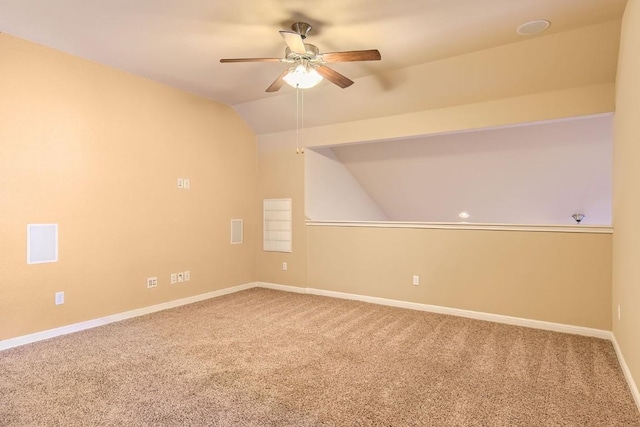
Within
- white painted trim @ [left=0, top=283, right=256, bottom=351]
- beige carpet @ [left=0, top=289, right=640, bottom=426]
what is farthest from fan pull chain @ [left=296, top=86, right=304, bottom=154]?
beige carpet @ [left=0, top=289, right=640, bottom=426]

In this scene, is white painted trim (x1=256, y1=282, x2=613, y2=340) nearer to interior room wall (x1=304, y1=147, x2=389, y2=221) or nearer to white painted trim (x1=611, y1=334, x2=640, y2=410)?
white painted trim (x1=611, y1=334, x2=640, y2=410)

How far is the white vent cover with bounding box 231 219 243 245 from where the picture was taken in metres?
5.38

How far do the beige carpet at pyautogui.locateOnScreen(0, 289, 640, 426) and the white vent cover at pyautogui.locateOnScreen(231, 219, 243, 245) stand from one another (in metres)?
1.64

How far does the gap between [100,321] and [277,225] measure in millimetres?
2644

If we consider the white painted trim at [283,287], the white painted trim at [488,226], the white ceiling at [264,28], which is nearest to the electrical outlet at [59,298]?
the white ceiling at [264,28]

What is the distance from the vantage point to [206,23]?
2.94 metres

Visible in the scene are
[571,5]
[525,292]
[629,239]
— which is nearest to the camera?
[629,239]

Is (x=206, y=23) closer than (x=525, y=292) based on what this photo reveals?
Yes

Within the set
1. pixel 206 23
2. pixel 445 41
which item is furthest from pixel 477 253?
pixel 206 23

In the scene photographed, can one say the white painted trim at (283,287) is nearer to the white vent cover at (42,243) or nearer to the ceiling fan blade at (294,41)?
the white vent cover at (42,243)

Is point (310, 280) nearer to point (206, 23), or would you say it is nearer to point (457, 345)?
point (457, 345)

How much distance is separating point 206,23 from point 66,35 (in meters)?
1.33

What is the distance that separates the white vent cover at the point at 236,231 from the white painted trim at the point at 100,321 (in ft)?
2.34

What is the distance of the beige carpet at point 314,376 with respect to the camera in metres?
2.12
